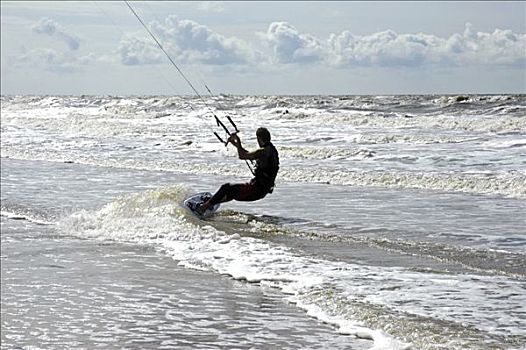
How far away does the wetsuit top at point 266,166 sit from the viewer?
12336mm

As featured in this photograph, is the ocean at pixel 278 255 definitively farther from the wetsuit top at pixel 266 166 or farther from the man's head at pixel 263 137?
the man's head at pixel 263 137

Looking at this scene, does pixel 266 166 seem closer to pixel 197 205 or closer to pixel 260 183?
pixel 260 183

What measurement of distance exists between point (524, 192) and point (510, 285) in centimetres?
834

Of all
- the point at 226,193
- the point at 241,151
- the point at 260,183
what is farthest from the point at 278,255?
the point at 226,193

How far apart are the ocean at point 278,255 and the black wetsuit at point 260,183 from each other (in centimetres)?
42

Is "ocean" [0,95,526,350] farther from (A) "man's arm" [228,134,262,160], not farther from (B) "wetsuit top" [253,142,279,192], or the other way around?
(A) "man's arm" [228,134,262,160]

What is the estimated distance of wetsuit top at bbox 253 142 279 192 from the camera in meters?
12.3

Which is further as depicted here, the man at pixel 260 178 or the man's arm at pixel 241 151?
the man at pixel 260 178

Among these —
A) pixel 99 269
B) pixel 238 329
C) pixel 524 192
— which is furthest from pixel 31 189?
pixel 238 329

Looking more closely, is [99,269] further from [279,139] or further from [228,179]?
[279,139]

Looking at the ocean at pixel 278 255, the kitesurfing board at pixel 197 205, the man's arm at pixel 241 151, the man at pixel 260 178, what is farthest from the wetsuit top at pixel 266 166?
the kitesurfing board at pixel 197 205

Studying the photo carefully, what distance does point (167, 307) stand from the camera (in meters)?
7.18

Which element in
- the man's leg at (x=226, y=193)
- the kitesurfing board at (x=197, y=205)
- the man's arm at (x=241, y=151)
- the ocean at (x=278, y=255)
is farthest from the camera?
the kitesurfing board at (x=197, y=205)

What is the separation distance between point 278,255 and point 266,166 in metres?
3.00
